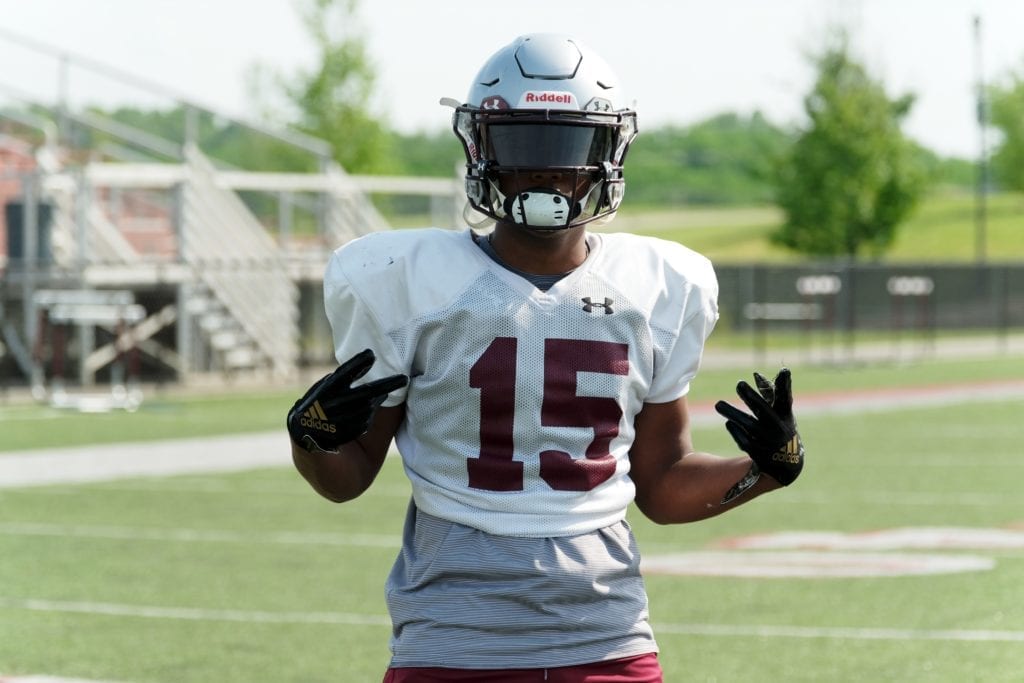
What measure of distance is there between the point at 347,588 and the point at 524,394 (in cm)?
502

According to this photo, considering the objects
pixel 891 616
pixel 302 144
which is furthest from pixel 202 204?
pixel 891 616

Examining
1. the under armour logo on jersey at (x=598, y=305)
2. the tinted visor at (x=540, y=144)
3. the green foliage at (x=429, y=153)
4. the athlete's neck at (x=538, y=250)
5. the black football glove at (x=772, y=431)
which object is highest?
the green foliage at (x=429, y=153)

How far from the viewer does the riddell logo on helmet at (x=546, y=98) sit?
3.12m

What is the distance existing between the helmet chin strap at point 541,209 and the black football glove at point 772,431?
16.7 inches

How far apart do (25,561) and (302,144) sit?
614 inches

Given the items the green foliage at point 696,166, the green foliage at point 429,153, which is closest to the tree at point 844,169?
the green foliage at point 429,153

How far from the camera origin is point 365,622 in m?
7.13

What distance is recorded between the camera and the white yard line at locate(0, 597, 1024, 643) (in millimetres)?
6840

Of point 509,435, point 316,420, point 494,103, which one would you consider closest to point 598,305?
point 509,435

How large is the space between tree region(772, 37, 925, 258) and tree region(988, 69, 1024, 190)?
27360mm

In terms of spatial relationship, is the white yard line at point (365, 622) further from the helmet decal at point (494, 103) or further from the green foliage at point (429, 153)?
the green foliage at point (429, 153)

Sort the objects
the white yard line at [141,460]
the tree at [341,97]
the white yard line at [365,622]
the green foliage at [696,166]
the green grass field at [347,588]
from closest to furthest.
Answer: the green grass field at [347,588] → the white yard line at [365,622] → the white yard line at [141,460] → the tree at [341,97] → the green foliage at [696,166]

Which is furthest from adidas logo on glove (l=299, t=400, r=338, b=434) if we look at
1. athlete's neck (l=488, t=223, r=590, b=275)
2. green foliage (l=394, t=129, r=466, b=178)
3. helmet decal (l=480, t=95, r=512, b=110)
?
green foliage (l=394, t=129, r=466, b=178)

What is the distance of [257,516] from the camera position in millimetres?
10336
